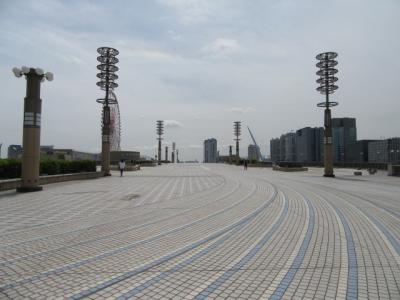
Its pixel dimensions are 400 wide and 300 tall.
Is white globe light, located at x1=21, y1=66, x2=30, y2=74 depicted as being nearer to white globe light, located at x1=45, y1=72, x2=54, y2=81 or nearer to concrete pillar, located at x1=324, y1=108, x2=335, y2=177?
white globe light, located at x1=45, y1=72, x2=54, y2=81

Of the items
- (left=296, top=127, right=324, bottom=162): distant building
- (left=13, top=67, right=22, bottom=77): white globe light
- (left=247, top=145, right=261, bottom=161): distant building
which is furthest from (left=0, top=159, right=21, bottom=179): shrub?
(left=247, top=145, right=261, bottom=161): distant building

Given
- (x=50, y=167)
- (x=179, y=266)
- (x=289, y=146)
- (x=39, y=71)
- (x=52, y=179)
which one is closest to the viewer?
(x=179, y=266)

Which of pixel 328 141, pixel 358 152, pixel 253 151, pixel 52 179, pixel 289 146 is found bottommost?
pixel 52 179

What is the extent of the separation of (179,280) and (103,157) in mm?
26861

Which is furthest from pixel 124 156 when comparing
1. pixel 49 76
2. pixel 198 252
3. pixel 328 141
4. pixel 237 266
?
pixel 237 266

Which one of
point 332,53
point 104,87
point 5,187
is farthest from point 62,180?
point 332,53

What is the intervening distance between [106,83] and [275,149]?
14021cm

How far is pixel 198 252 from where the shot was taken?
6145mm

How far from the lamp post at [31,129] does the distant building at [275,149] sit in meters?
146

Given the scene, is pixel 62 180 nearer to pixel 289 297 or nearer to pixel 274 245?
pixel 274 245

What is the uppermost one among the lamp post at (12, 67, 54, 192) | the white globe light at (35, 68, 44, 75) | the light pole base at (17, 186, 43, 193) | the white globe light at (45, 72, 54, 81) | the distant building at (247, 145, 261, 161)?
the distant building at (247, 145, 261, 161)

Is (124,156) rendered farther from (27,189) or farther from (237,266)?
(237,266)

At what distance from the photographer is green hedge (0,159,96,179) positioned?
57.3 feet

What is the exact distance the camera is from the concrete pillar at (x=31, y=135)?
15.8 meters
